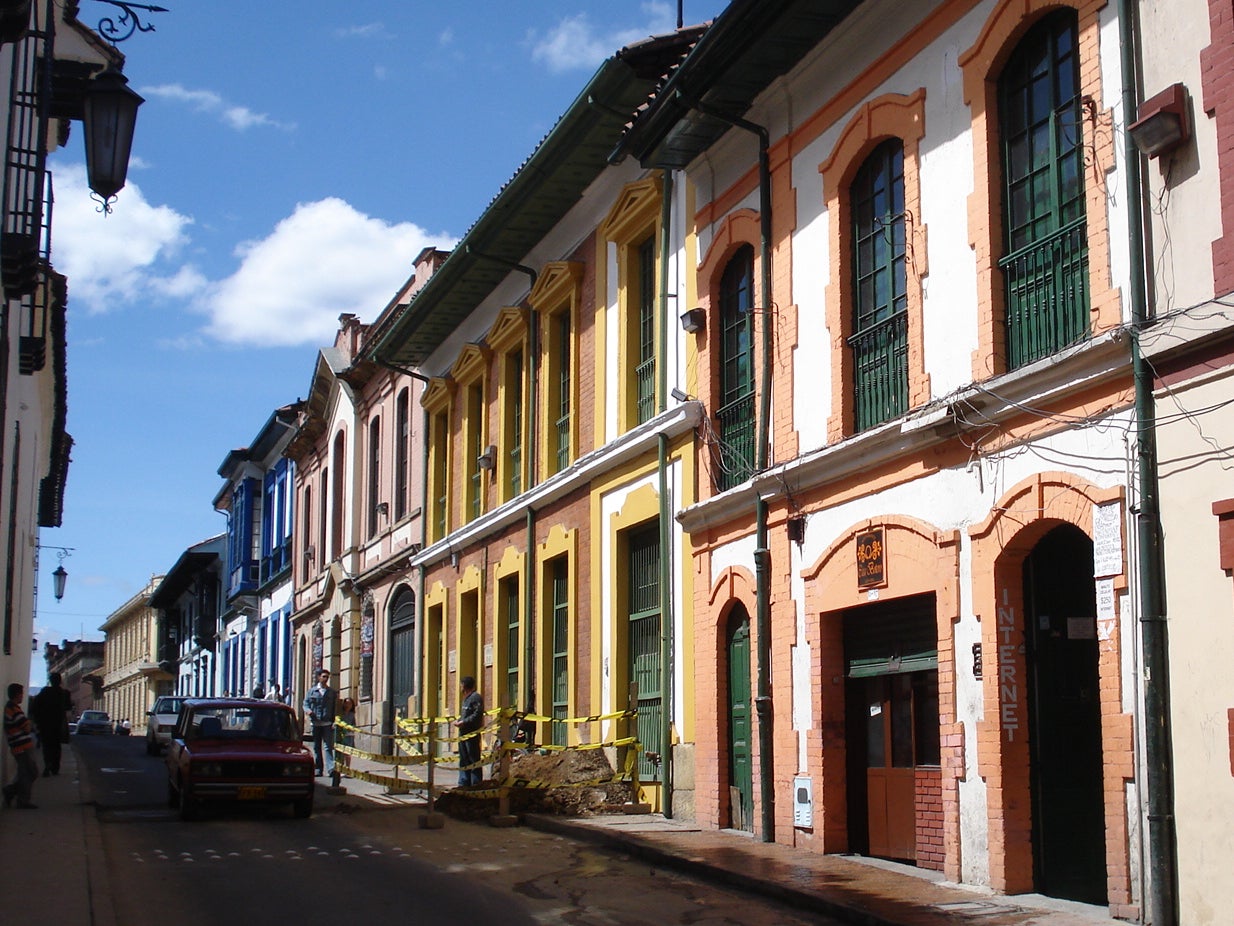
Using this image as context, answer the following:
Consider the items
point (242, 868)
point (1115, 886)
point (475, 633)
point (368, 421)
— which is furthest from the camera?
point (368, 421)

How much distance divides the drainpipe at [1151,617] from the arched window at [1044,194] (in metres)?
0.73

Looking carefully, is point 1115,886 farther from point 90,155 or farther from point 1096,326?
point 90,155

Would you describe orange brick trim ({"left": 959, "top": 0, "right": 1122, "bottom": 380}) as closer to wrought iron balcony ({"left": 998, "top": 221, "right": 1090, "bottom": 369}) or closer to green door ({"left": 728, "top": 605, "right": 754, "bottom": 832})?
wrought iron balcony ({"left": 998, "top": 221, "right": 1090, "bottom": 369})

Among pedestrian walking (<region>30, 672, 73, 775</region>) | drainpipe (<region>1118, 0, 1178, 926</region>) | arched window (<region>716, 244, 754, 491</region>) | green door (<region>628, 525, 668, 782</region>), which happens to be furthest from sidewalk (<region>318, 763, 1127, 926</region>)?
pedestrian walking (<region>30, 672, 73, 775</region>)

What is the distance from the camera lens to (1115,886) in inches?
372

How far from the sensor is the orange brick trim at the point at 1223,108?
891 centimetres

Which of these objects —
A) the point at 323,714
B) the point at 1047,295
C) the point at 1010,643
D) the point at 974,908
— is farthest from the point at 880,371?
the point at 323,714

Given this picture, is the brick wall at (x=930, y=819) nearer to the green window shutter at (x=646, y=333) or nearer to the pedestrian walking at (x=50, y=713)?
the green window shutter at (x=646, y=333)

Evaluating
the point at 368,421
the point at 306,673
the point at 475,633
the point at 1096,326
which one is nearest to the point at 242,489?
the point at 306,673

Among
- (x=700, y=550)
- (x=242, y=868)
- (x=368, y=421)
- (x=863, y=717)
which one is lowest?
(x=242, y=868)

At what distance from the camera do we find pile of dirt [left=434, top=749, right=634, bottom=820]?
1692 cm

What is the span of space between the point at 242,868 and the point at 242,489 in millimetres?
38706

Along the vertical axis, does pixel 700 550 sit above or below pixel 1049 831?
above

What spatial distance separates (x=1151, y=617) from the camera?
926 cm
